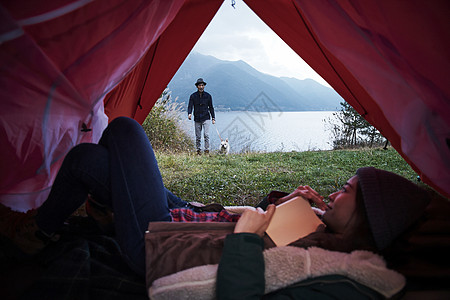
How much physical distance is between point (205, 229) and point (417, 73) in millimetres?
1286

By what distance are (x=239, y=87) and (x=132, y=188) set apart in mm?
23415

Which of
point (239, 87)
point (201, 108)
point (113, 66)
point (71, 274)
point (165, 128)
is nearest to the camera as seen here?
point (71, 274)

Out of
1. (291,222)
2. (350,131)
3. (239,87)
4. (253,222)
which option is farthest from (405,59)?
(239,87)

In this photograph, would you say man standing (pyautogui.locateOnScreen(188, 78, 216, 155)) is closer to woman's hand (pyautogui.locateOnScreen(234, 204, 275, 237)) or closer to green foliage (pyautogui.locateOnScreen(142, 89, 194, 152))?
green foliage (pyautogui.locateOnScreen(142, 89, 194, 152))

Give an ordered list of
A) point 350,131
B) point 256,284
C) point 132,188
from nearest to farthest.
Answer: point 256,284
point 132,188
point 350,131

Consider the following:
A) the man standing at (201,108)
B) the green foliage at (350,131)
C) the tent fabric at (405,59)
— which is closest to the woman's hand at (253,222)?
the tent fabric at (405,59)

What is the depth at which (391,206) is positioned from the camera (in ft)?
3.69

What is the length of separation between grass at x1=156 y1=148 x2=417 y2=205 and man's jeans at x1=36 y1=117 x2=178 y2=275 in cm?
170

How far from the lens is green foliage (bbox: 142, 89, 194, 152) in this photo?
6.12m

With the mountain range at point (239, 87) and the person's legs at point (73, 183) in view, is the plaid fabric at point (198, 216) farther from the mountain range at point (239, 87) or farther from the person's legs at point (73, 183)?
the mountain range at point (239, 87)

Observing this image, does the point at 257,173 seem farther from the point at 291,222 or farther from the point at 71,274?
the point at 71,274

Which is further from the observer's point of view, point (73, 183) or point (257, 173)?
point (257, 173)

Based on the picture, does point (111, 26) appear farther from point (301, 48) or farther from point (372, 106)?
point (372, 106)

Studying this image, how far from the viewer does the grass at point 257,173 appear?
3.31 meters
